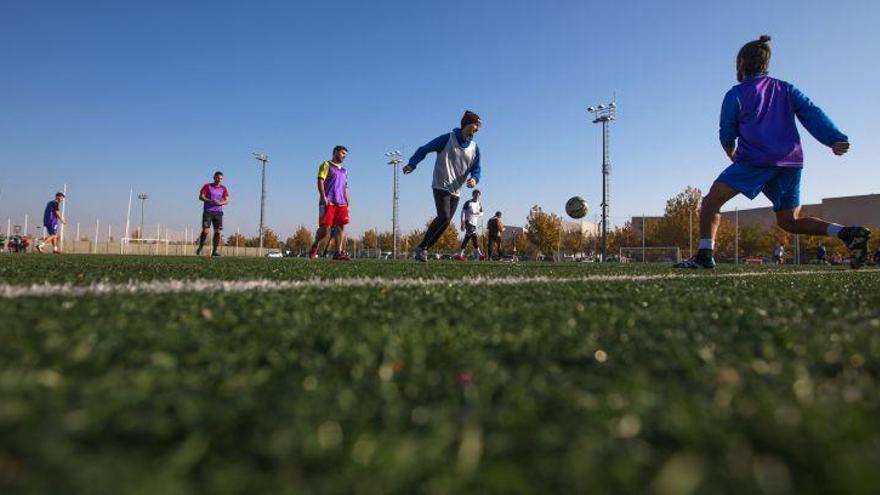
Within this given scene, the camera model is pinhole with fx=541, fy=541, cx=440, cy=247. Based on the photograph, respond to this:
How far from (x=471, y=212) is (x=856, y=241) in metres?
13.5

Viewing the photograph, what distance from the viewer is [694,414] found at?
87cm

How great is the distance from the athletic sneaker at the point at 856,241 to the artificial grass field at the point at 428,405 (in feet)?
15.4

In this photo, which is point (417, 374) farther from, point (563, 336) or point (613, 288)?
point (613, 288)

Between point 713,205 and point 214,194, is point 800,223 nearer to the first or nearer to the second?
point 713,205

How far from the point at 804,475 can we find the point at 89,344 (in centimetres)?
142

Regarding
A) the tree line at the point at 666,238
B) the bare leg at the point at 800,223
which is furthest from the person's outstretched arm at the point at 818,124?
the tree line at the point at 666,238

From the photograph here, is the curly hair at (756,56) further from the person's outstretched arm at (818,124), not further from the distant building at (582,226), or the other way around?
the distant building at (582,226)

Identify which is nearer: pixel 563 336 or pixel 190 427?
pixel 190 427

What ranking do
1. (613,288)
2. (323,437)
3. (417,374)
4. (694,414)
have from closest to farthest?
(323,437)
(694,414)
(417,374)
(613,288)

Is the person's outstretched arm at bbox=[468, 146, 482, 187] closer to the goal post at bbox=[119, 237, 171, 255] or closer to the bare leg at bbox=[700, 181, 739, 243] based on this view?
the bare leg at bbox=[700, 181, 739, 243]

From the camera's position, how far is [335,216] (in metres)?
10.9

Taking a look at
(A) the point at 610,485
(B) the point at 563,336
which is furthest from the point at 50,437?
(B) the point at 563,336

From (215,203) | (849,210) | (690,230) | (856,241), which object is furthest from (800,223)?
(849,210)

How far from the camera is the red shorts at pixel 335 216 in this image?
10656mm
